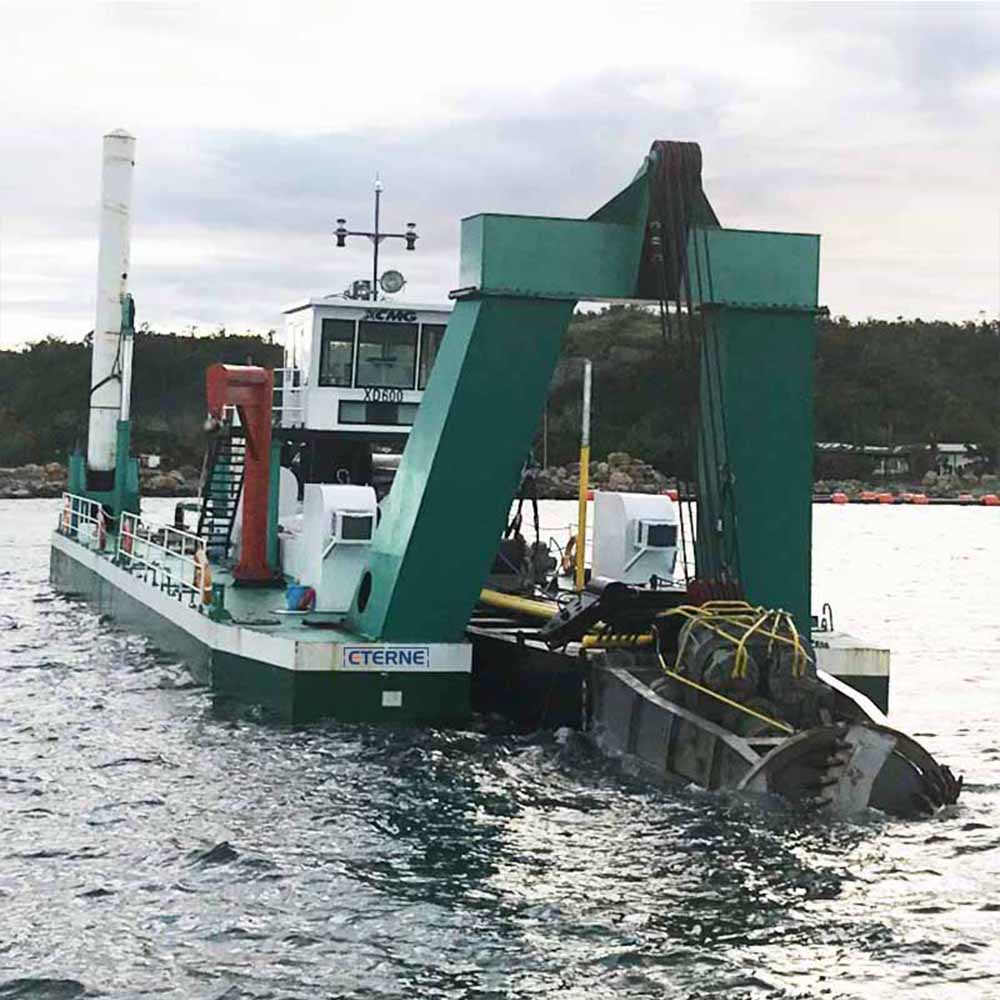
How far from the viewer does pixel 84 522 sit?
116 feet

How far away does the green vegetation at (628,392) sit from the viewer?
250ft

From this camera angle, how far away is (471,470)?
17.3 m

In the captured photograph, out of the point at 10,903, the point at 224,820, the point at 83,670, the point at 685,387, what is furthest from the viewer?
the point at 83,670

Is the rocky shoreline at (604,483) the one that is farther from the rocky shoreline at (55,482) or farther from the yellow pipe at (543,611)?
the yellow pipe at (543,611)

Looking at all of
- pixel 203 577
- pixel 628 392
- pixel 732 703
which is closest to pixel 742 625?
pixel 732 703

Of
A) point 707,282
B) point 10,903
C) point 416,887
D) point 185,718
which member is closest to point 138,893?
point 10,903

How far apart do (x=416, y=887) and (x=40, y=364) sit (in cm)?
11202

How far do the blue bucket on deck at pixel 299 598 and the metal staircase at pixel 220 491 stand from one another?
178 inches

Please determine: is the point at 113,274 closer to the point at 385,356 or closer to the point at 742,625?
the point at 385,356

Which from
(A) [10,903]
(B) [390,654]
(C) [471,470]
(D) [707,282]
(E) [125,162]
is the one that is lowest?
(A) [10,903]

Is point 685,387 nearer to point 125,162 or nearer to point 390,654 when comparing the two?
point 390,654

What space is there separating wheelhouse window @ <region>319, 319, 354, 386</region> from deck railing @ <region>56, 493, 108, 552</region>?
26.1ft

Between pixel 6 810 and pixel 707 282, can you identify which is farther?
pixel 707 282

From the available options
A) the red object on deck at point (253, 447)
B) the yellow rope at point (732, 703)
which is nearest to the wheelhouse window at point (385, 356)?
the red object on deck at point (253, 447)
